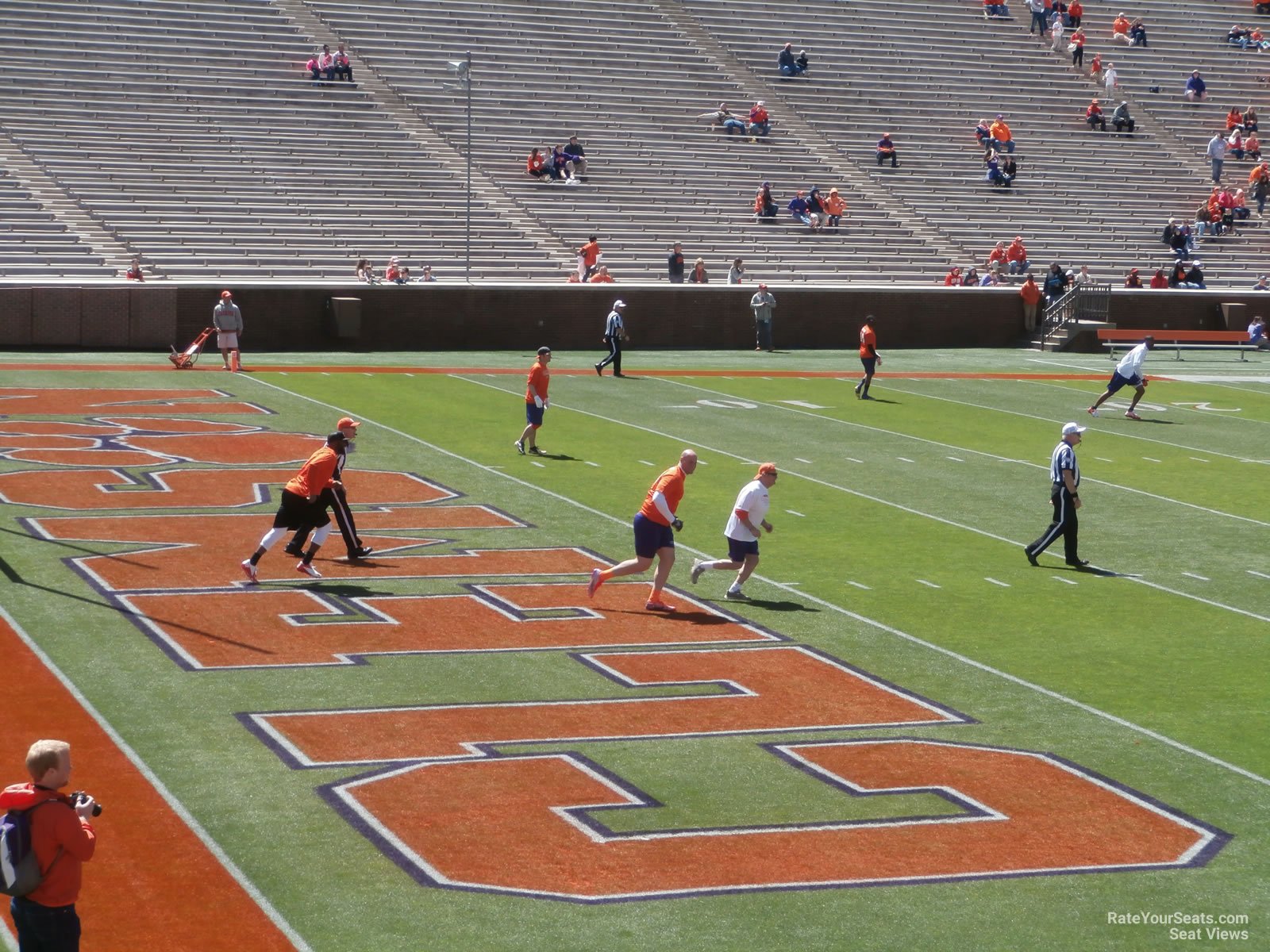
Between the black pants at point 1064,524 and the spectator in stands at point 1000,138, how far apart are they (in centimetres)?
3976

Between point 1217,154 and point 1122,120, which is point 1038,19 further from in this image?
point 1217,154

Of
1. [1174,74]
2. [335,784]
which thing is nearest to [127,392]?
[335,784]

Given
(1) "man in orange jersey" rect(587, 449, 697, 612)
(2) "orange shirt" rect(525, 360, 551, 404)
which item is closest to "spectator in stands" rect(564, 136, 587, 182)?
(2) "orange shirt" rect(525, 360, 551, 404)

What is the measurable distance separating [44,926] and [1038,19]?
62.3m

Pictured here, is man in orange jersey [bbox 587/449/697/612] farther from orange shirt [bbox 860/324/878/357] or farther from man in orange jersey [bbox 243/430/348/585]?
orange shirt [bbox 860/324/878/357]

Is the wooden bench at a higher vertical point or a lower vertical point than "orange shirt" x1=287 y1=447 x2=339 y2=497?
higher

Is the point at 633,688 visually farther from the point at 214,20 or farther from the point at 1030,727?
the point at 214,20

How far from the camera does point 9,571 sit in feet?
58.9

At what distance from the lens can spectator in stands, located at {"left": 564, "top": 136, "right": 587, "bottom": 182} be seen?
50844mm

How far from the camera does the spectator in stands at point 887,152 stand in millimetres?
55844

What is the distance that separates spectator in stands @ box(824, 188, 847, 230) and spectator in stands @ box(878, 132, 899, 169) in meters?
4.52

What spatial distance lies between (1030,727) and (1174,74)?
2196 inches

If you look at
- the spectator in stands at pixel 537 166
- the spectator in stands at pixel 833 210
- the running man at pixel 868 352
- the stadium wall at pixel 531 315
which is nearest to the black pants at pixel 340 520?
the running man at pixel 868 352

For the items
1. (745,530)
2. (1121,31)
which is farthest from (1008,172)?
(745,530)
